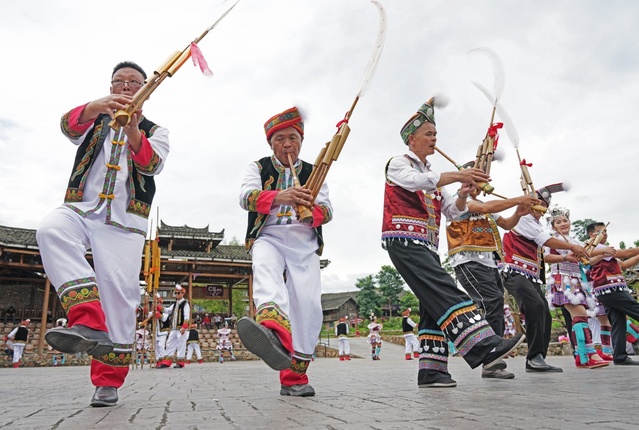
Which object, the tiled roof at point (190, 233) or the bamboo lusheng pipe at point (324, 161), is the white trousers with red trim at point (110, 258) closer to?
the bamboo lusheng pipe at point (324, 161)

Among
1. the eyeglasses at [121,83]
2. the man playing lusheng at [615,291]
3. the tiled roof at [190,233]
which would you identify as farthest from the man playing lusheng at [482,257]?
the tiled roof at [190,233]

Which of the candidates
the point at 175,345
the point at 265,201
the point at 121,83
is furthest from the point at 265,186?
the point at 175,345

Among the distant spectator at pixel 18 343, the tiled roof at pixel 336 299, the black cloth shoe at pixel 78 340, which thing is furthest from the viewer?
the tiled roof at pixel 336 299

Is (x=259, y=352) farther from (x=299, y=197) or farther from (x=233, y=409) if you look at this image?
(x=299, y=197)

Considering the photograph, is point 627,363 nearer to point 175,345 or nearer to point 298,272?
point 298,272

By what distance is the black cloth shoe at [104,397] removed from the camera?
256 centimetres

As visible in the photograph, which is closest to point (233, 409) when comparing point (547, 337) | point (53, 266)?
point (53, 266)

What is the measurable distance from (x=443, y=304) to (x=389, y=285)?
165 ft

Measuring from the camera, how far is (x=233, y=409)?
2.21 m

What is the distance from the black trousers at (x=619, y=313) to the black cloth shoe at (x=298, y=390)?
15.3 ft

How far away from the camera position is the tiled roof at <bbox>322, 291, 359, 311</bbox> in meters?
53.3

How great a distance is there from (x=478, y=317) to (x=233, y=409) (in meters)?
1.65

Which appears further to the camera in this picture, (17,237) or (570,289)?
(17,237)

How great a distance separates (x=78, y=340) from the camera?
7.50ft
